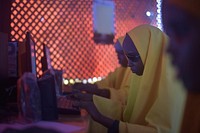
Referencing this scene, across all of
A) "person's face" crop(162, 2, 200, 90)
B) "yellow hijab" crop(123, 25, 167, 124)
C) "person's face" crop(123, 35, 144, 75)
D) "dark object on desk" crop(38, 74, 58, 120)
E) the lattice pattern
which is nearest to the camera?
"person's face" crop(162, 2, 200, 90)

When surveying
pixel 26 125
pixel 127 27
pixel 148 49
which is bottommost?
pixel 26 125

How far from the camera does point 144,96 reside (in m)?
1.11

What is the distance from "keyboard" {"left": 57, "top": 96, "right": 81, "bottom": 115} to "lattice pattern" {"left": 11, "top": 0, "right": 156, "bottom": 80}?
367 millimetres

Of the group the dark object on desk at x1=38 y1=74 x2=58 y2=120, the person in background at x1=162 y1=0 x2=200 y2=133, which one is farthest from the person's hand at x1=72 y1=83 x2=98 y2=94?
the person in background at x1=162 y1=0 x2=200 y2=133

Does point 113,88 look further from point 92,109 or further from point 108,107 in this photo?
point 92,109

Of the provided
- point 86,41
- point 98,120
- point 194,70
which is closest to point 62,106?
point 98,120

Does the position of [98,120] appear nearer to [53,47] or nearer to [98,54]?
[53,47]

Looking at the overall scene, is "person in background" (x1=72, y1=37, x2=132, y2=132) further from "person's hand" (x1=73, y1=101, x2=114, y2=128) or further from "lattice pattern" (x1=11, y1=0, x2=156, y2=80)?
"lattice pattern" (x1=11, y1=0, x2=156, y2=80)

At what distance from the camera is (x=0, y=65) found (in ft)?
4.85

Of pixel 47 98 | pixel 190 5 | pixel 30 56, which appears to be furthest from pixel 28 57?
pixel 190 5

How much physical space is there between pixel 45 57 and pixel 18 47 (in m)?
0.16

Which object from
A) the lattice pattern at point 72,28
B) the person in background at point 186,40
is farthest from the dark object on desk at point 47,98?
the person in background at point 186,40

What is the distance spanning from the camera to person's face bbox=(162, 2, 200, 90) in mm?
362

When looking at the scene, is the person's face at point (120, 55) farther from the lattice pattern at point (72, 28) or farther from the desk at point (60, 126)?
the desk at point (60, 126)
